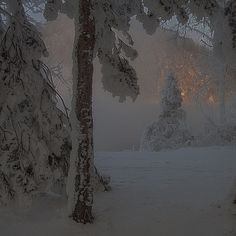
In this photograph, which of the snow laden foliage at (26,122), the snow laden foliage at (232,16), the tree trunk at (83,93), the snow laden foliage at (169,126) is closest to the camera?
the tree trunk at (83,93)

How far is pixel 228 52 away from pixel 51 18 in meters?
3.25

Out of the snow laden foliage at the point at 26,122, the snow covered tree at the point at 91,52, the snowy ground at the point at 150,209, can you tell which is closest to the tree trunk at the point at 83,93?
the snow covered tree at the point at 91,52

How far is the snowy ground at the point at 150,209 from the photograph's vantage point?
318 inches

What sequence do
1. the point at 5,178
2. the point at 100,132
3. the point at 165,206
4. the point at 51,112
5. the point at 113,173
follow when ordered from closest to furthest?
the point at 5,178 → the point at 51,112 → the point at 165,206 → the point at 113,173 → the point at 100,132

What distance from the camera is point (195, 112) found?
135 feet


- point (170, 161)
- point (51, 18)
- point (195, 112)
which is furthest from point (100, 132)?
point (51, 18)

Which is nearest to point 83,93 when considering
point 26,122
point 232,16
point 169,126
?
point 26,122

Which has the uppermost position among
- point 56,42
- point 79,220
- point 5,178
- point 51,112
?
point 56,42

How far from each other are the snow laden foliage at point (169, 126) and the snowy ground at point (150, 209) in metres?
10.5

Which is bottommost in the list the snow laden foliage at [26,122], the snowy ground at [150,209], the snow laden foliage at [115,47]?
the snowy ground at [150,209]

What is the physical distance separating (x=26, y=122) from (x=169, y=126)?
52.2ft

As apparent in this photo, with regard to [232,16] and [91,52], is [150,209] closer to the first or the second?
[91,52]

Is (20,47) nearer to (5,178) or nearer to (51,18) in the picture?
(51,18)

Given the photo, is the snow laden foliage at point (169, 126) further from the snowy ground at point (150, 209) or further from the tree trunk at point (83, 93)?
the tree trunk at point (83, 93)
